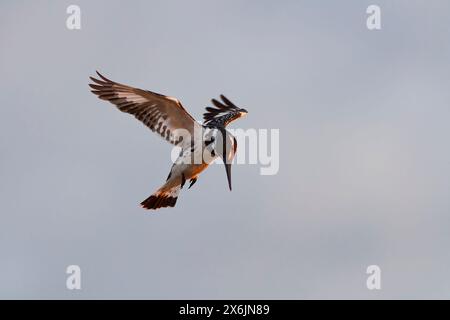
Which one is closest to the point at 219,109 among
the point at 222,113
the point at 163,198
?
the point at 222,113

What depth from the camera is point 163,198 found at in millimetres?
20250

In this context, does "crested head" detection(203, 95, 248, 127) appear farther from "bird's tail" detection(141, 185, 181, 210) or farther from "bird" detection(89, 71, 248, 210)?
"bird's tail" detection(141, 185, 181, 210)

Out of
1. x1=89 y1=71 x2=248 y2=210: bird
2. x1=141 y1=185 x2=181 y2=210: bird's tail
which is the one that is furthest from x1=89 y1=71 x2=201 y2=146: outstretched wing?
x1=141 y1=185 x2=181 y2=210: bird's tail

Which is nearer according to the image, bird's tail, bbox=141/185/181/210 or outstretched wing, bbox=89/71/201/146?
outstretched wing, bbox=89/71/201/146

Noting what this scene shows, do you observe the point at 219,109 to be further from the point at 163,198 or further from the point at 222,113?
the point at 163,198

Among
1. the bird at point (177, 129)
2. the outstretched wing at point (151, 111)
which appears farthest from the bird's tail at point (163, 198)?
the outstretched wing at point (151, 111)

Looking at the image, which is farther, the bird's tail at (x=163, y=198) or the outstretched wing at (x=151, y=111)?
the bird's tail at (x=163, y=198)

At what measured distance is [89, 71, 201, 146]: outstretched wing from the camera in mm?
19547

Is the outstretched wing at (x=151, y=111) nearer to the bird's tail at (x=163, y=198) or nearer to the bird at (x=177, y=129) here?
the bird at (x=177, y=129)

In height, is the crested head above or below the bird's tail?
above

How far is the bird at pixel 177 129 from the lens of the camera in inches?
754

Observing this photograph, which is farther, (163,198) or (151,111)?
(163,198)

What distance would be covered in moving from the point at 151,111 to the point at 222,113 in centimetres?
144
